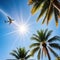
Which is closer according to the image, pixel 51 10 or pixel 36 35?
pixel 51 10

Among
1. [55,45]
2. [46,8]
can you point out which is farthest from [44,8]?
[55,45]

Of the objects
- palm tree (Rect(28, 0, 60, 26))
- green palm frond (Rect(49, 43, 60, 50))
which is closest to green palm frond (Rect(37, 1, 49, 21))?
palm tree (Rect(28, 0, 60, 26))

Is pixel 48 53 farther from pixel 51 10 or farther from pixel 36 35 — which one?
pixel 51 10

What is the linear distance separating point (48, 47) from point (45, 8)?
1002cm

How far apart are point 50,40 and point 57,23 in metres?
9.53

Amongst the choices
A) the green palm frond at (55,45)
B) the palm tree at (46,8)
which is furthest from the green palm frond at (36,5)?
the green palm frond at (55,45)

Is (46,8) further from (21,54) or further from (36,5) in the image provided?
(21,54)

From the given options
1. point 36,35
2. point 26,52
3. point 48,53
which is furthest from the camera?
point 26,52

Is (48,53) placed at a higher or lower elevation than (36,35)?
lower

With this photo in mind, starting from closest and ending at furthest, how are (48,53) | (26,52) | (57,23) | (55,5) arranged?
(55,5)
(57,23)
(48,53)
(26,52)

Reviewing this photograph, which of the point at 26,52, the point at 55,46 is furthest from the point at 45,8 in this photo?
the point at 26,52

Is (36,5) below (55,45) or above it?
above

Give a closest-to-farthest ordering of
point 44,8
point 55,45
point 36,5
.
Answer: point 44,8
point 36,5
point 55,45

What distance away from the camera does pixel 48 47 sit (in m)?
38.3
